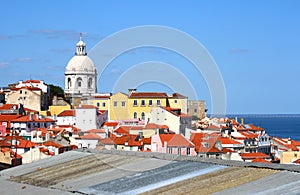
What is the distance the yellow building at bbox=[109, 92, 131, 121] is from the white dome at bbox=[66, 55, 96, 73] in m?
21.1

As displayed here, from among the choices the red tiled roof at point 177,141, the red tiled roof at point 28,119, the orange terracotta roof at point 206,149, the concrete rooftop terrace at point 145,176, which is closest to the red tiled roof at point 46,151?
the red tiled roof at point 177,141

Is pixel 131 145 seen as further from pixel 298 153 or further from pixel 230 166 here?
pixel 230 166

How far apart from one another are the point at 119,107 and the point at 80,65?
23487 mm

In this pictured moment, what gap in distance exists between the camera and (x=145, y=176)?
27.8 m

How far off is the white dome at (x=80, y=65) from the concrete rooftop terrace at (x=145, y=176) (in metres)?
74.6

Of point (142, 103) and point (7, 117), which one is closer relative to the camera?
point (7, 117)

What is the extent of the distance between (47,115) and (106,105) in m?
9.17

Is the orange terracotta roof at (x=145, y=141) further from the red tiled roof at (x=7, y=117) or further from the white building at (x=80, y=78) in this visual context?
the white building at (x=80, y=78)

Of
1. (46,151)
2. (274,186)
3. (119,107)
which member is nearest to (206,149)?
(46,151)

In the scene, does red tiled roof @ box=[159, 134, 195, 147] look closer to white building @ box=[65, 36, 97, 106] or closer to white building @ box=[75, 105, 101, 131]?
white building @ box=[75, 105, 101, 131]

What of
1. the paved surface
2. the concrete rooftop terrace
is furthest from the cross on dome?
the paved surface

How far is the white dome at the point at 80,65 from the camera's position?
11088 centimetres

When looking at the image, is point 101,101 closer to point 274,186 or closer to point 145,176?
point 145,176

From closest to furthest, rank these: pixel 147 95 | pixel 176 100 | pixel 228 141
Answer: pixel 228 141
pixel 147 95
pixel 176 100
